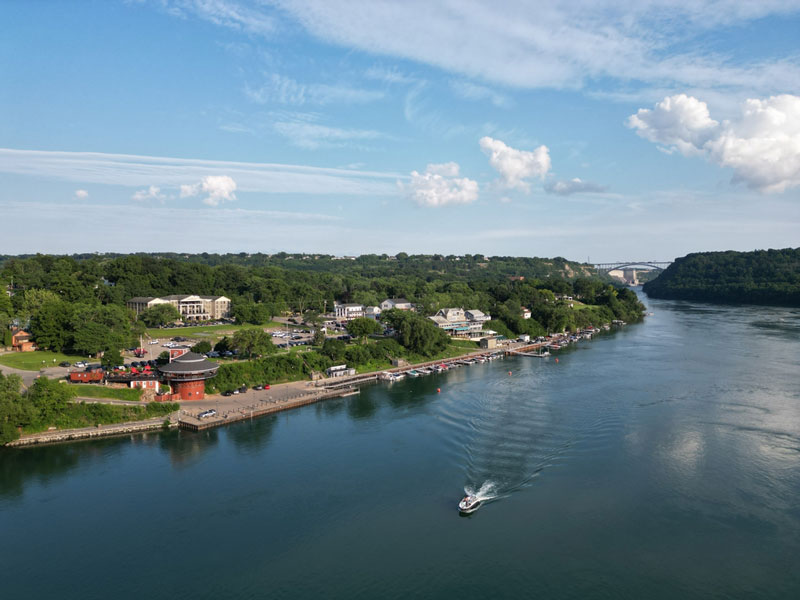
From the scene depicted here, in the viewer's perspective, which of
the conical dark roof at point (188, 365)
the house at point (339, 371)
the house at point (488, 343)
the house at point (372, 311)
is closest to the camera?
the conical dark roof at point (188, 365)

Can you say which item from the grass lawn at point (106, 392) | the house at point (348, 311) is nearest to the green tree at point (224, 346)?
the grass lawn at point (106, 392)

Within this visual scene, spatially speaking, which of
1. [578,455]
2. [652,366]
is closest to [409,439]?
[578,455]

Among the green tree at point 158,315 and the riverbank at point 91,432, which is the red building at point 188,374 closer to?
the riverbank at point 91,432

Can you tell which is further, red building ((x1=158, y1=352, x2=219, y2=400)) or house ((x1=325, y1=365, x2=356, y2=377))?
house ((x1=325, y1=365, x2=356, y2=377))

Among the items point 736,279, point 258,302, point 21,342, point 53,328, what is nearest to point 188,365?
point 53,328

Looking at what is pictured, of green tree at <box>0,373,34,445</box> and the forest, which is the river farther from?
the forest

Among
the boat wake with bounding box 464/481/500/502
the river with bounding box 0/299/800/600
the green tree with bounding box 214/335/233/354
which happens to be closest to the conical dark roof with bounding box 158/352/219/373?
the river with bounding box 0/299/800/600

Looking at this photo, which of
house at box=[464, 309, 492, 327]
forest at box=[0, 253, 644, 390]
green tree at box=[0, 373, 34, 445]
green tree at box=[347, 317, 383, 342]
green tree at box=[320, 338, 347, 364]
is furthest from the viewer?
house at box=[464, 309, 492, 327]
